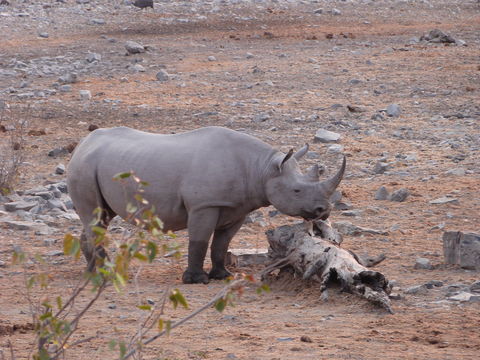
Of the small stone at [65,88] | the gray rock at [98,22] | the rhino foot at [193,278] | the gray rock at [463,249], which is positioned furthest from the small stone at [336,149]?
the gray rock at [98,22]

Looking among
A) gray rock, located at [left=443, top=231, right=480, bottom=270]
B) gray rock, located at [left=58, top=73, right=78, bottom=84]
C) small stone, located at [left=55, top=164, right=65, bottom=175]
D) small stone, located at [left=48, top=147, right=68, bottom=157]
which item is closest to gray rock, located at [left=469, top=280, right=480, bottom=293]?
gray rock, located at [left=443, top=231, right=480, bottom=270]

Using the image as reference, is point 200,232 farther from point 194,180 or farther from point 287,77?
point 287,77

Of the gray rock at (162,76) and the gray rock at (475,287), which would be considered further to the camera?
the gray rock at (162,76)

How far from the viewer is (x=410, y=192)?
10992 millimetres

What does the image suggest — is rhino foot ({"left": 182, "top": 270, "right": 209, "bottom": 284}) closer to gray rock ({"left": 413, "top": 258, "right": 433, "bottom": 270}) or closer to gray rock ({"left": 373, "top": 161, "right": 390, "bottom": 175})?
gray rock ({"left": 413, "top": 258, "right": 433, "bottom": 270})

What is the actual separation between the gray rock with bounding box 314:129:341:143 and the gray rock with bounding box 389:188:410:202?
2685mm

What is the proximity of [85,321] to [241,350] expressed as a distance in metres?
1.33

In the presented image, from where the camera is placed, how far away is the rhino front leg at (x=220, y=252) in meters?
8.18

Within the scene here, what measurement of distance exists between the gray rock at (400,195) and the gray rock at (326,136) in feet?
8.81

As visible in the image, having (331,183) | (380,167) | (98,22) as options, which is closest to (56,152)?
(380,167)

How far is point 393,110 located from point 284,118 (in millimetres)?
1814

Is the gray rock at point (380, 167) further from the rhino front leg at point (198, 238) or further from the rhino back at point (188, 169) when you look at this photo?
the rhino front leg at point (198, 238)

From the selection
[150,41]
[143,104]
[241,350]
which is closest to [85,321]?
[241,350]

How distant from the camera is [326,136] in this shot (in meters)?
13.5
